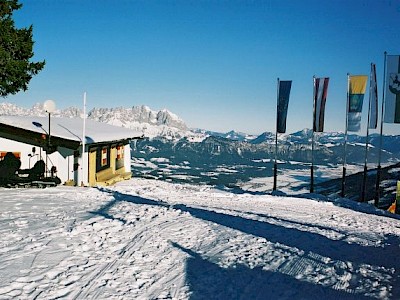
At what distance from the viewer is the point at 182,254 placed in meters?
7.23

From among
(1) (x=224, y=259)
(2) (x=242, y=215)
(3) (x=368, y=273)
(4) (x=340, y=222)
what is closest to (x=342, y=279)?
(3) (x=368, y=273)

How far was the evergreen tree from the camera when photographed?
1410 cm

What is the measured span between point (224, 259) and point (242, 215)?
4897 mm

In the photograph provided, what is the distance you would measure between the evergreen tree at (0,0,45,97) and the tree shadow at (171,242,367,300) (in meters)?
12.6

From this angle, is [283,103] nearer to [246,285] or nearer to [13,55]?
[13,55]

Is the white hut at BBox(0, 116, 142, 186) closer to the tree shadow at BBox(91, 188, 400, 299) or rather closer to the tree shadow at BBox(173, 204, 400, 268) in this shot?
the tree shadow at BBox(91, 188, 400, 299)

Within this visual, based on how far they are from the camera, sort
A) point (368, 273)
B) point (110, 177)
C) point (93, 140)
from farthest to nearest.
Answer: point (110, 177) → point (93, 140) → point (368, 273)

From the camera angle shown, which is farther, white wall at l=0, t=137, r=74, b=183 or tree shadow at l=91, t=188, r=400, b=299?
white wall at l=0, t=137, r=74, b=183

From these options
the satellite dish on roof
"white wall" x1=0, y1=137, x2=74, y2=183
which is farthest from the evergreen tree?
"white wall" x1=0, y1=137, x2=74, y2=183

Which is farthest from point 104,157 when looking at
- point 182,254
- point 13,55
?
point 182,254

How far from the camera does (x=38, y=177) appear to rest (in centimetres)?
1603

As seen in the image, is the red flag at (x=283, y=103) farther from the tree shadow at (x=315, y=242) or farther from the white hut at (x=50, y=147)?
the tree shadow at (x=315, y=242)

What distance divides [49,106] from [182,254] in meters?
13.8

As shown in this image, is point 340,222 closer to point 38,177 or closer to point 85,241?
point 85,241
